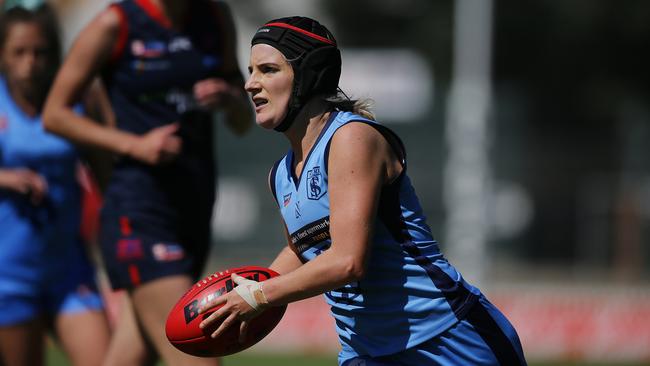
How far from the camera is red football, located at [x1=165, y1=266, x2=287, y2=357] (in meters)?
4.15

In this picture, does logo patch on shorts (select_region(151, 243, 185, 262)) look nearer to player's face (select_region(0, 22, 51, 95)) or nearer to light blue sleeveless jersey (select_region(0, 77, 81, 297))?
light blue sleeveless jersey (select_region(0, 77, 81, 297))

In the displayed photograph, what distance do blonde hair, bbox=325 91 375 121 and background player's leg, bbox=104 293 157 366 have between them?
5.12 ft

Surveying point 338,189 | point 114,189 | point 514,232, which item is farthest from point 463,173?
point 338,189

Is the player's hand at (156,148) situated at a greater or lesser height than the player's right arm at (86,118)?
lesser

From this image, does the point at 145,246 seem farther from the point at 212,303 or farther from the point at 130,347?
the point at 212,303

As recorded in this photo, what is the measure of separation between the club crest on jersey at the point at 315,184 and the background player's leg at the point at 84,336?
202 cm

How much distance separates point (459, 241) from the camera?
55.5 ft

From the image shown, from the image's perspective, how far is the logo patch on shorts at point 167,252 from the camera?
514 cm

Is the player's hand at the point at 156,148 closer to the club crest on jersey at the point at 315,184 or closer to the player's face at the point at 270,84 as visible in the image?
the player's face at the point at 270,84

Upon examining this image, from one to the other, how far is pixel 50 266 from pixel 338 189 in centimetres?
248

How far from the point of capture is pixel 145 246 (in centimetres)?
516

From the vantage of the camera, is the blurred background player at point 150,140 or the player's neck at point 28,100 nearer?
the blurred background player at point 150,140

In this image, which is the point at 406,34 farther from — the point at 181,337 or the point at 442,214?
the point at 181,337

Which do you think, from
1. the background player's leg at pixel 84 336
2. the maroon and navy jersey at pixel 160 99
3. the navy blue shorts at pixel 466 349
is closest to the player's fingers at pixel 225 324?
the navy blue shorts at pixel 466 349
